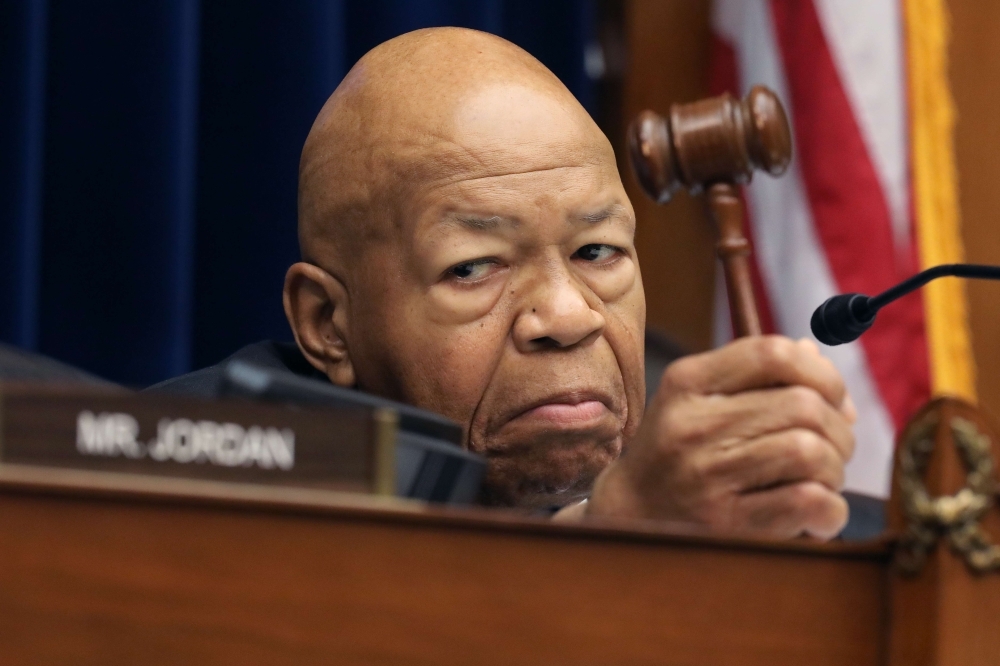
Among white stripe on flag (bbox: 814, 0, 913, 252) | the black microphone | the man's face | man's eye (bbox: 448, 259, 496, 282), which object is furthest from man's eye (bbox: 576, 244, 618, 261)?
white stripe on flag (bbox: 814, 0, 913, 252)

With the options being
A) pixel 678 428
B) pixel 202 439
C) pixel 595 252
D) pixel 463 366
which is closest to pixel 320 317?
pixel 463 366

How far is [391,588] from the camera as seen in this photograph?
1.93 ft

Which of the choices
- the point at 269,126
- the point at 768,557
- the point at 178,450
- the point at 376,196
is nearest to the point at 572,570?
the point at 768,557

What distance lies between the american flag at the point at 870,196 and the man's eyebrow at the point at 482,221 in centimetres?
96

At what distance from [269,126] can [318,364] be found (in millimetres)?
699

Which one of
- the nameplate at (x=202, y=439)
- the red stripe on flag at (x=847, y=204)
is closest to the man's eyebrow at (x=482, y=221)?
the nameplate at (x=202, y=439)

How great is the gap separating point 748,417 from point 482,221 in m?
0.54

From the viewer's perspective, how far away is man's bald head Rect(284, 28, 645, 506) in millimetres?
1260

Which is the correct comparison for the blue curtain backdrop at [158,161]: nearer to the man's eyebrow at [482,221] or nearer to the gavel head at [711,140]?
the man's eyebrow at [482,221]

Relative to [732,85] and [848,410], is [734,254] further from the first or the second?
[732,85]

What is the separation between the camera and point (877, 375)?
202 cm

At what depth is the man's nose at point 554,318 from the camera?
1.24m

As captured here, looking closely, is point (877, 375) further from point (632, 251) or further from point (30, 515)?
point (30, 515)

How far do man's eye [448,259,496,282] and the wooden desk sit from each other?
2.31 feet
